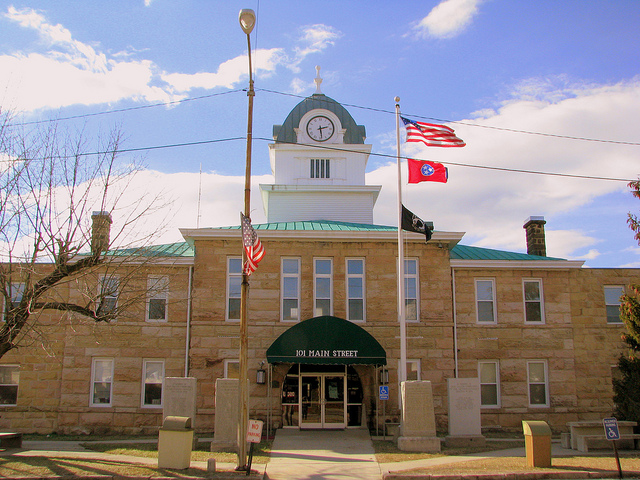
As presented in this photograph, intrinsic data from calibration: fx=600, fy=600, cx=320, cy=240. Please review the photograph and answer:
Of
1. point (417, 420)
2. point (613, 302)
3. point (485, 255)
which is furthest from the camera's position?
point (485, 255)

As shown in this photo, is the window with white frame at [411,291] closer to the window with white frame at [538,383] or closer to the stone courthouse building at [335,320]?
the stone courthouse building at [335,320]

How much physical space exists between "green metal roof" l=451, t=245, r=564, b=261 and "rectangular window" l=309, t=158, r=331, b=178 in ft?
27.7

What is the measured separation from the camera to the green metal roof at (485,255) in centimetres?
2380

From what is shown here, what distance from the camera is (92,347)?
2175 centimetres

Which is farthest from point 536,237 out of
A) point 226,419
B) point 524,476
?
point 226,419

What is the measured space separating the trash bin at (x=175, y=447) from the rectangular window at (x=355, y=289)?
924 cm

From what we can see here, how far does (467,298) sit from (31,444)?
15.7 meters

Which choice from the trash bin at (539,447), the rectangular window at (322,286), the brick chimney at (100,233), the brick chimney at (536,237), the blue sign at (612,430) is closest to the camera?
the blue sign at (612,430)

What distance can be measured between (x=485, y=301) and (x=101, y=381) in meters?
14.6

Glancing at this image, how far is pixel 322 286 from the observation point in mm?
22484

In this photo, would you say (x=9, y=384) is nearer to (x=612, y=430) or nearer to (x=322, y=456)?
(x=322, y=456)

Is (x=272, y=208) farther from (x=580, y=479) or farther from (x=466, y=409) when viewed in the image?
(x=580, y=479)

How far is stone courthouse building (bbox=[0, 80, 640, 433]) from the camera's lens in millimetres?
21469

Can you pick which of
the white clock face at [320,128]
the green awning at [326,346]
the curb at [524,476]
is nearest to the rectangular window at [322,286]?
the green awning at [326,346]
